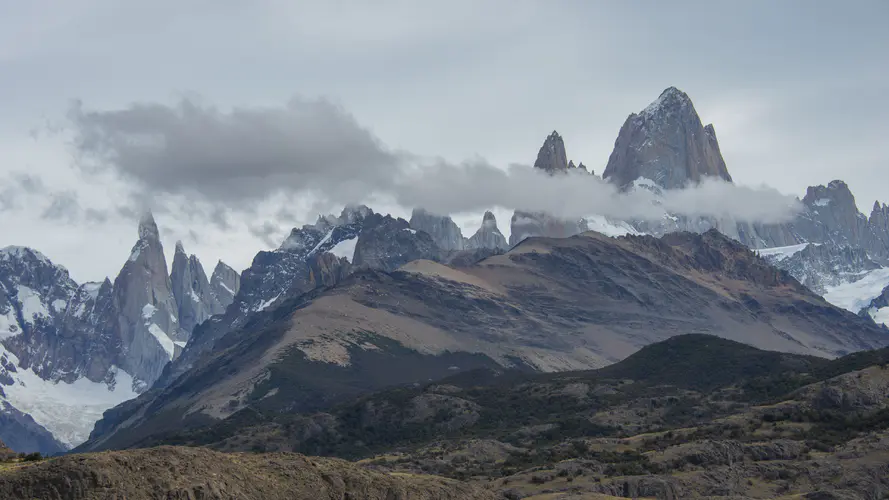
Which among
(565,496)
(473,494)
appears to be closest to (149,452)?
(473,494)

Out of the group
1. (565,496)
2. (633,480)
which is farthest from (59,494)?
(633,480)

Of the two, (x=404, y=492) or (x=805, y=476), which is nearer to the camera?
(x=404, y=492)

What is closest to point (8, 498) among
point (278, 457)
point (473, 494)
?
point (278, 457)

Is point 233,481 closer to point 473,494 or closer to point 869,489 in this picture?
point 473,494

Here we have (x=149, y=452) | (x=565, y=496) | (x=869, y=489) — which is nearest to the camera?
(x=149, y=452)

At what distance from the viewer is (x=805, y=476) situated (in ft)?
648

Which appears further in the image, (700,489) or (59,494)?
(700,489)

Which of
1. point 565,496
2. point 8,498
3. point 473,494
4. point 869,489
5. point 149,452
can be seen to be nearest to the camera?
point 8,498

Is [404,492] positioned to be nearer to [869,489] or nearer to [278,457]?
[278,457]

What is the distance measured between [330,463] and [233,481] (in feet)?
50.7

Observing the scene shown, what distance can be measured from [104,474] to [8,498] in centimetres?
777

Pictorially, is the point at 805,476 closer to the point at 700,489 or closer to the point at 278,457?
the point at 700,489

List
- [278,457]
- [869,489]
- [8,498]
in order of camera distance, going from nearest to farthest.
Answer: [8,498], [278,457], [869,489]

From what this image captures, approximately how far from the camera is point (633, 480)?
193625mm
